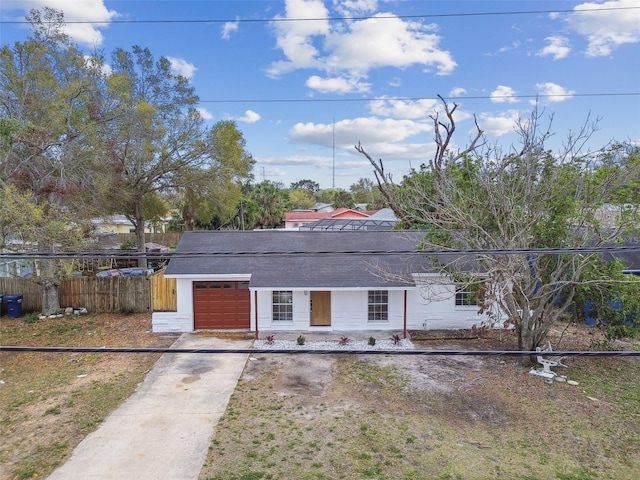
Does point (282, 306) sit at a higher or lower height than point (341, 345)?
higher

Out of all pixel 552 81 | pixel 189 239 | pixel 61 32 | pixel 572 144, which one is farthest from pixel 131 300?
pixel 552 81

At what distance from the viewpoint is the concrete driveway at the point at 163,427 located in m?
6.87

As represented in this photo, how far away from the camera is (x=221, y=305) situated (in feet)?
48.0

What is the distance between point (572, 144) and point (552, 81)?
519 centimetres

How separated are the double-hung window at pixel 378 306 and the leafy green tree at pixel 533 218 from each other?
3.27 m

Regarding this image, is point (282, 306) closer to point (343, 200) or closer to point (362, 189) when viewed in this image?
point (343, 200)

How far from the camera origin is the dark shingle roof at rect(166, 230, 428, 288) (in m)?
13.8

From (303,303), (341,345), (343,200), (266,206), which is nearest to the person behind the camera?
(341,345)

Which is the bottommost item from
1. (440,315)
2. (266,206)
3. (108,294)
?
(440,315)

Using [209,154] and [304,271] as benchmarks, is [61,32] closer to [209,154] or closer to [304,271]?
[209,154]

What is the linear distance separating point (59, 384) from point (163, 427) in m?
4.08

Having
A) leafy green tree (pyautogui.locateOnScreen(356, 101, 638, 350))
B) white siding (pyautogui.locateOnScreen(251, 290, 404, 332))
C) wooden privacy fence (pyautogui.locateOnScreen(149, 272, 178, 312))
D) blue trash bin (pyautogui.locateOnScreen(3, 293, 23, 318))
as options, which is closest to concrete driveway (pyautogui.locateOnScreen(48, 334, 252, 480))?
white siding (pyautogui.locateOnScreen(251, 290, 404, 332))

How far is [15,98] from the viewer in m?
14.6

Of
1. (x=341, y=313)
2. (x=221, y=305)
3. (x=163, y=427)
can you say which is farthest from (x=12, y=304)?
(x=341, y=313)
